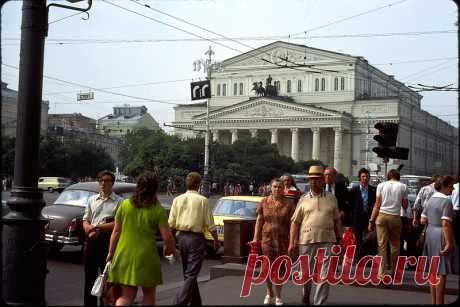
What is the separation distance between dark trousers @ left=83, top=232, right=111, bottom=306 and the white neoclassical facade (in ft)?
277

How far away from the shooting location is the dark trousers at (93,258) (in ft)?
25.1

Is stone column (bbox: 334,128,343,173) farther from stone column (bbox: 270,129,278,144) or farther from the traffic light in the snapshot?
the traffic light

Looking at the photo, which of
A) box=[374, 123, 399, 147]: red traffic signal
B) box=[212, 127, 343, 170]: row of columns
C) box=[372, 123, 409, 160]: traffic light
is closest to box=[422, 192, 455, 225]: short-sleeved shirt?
box=[372, 123, 409, 160]: traffic light

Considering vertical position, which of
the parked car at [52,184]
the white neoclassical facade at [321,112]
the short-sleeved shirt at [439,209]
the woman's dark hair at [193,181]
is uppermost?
the white neoclassical facade at [321,112]

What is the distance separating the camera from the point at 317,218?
7.51 metres

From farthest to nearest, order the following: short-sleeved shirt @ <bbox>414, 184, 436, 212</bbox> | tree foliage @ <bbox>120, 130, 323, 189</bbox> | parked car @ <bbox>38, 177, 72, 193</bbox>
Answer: tree foliage @ <bbox>120, 130, 323, 189</bbox>
parked car @ <bbox>38, 177, 72, 193</bbox>
short-sleeved shirt @ <bbox>414, 184, 436, 212</bbox>

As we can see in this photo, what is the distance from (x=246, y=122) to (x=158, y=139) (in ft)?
119

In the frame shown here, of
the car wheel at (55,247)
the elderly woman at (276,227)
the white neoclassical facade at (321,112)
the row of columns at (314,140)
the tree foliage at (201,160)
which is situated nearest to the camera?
the elderly woman at (276,227)

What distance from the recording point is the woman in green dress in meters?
5.79

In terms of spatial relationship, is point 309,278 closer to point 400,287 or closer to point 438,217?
point 438,217

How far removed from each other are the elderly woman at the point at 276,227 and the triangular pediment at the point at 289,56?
75.7 metres

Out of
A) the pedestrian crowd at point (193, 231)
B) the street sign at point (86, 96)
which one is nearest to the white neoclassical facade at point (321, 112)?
the street sign at point (86, 96)

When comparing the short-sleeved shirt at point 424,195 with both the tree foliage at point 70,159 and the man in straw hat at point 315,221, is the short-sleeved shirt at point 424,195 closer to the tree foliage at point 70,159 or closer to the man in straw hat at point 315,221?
the man in straw hat at point 315,221

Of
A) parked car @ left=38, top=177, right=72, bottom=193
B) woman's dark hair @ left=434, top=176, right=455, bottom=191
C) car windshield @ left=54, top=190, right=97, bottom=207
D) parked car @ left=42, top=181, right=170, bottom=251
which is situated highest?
woman's dark hair @ left=434, top=176, right=455, bottom=191
